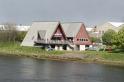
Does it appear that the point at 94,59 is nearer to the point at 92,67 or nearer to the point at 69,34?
the point at 92,67

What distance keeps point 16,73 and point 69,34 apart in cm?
4480

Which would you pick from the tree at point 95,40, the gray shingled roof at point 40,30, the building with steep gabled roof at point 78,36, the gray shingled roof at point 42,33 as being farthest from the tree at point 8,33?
the building with steep gabled roof at point 78,36

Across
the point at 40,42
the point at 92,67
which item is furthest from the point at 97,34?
the point at 92,67

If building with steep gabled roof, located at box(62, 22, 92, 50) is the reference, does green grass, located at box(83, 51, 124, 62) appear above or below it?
below

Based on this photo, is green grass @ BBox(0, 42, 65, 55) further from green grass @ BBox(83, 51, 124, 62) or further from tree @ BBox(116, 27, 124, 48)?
tree @ BBox(116, 27, 124, 48)

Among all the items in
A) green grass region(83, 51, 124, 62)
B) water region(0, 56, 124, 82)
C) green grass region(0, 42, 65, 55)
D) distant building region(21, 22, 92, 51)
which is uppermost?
distant building region(21, 22, 92, 51)

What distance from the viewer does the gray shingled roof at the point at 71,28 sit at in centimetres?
9996

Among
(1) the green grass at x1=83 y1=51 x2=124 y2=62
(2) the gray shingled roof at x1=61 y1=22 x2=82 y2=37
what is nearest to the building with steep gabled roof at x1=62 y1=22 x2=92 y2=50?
(2) the gray shingled roof at x1=61 y1=22 x2=82 y2=37

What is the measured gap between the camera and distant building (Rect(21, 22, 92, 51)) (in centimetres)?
9600

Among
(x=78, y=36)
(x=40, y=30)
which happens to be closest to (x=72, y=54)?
(x=78, y=36)

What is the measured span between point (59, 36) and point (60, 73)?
39426mm

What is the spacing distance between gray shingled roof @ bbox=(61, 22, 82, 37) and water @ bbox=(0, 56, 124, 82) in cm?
2847

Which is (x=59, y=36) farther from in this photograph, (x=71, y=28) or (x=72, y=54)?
(x=72, y=54)

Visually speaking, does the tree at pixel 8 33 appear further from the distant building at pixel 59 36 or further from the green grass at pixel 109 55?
the green grass at pixel 109 55
